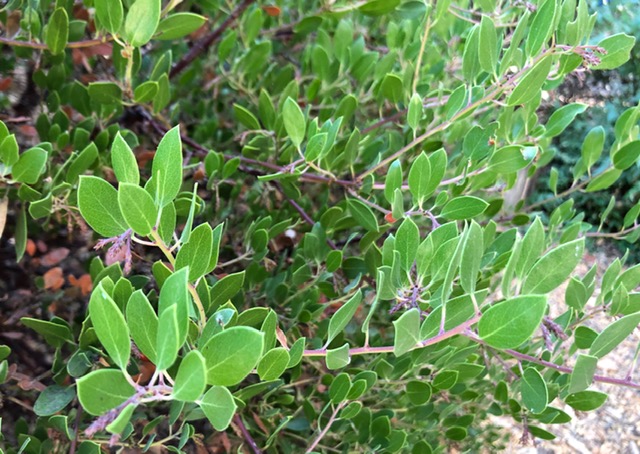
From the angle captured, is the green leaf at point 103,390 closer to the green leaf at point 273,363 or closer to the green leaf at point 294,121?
the green leaf at point 273,363

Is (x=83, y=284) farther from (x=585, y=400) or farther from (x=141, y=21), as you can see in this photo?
(x=585, y=400)

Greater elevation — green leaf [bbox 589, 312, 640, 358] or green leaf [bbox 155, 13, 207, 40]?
green leaf [bbox 155, 13, 207, 40]

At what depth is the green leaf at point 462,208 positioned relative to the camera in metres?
0.54

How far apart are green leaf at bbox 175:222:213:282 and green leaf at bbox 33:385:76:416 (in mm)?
257

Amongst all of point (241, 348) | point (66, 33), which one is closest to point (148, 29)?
point (66, 33)

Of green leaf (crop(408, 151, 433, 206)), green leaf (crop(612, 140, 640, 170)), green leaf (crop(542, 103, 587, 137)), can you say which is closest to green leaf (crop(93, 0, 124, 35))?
green leaf (crop(408, 151, 433, 206))

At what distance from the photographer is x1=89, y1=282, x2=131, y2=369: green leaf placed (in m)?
0.29

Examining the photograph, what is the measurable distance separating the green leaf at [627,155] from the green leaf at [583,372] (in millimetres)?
426

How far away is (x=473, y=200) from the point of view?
1.78 feet

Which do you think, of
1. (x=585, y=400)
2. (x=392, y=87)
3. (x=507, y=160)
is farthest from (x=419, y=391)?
(x=392, y=87)

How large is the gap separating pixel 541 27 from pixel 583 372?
32 cm

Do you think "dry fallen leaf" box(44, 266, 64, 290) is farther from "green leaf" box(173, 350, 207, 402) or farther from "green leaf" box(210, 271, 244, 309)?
"green leaf" box(173, 350, 207, 402)

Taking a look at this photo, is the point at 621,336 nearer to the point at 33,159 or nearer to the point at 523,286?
the point at 523,286

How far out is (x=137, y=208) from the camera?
1.13ft
